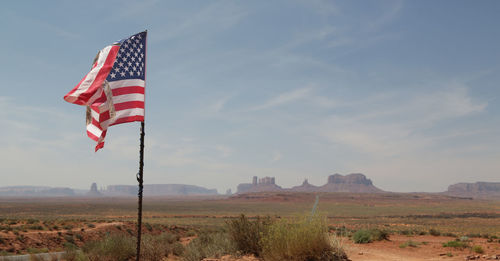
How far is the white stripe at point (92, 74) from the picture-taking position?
329 inches

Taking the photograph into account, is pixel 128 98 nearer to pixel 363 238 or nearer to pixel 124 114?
pixel 124 114

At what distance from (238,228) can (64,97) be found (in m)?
7.67

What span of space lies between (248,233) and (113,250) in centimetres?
654

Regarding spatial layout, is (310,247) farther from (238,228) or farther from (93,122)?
(93,122)

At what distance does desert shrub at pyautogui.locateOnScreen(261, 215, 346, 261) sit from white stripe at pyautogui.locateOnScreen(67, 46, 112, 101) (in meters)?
6.23

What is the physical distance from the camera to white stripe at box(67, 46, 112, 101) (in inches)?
329

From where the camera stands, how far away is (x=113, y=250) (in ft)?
51.9

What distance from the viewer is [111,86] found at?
8.63m

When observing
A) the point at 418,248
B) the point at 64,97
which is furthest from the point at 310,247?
the point at 418,248

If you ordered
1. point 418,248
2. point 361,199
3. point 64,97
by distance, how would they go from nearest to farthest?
point 64,97, point 418,248, point 361,199

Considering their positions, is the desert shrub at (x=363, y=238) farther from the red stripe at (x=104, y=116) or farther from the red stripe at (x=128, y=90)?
the red stripe at (x=104, y=116)

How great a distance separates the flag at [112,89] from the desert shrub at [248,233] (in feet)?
20.4

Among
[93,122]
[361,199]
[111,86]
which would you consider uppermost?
[111,86]

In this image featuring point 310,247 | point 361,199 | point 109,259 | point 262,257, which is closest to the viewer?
point 310,247
